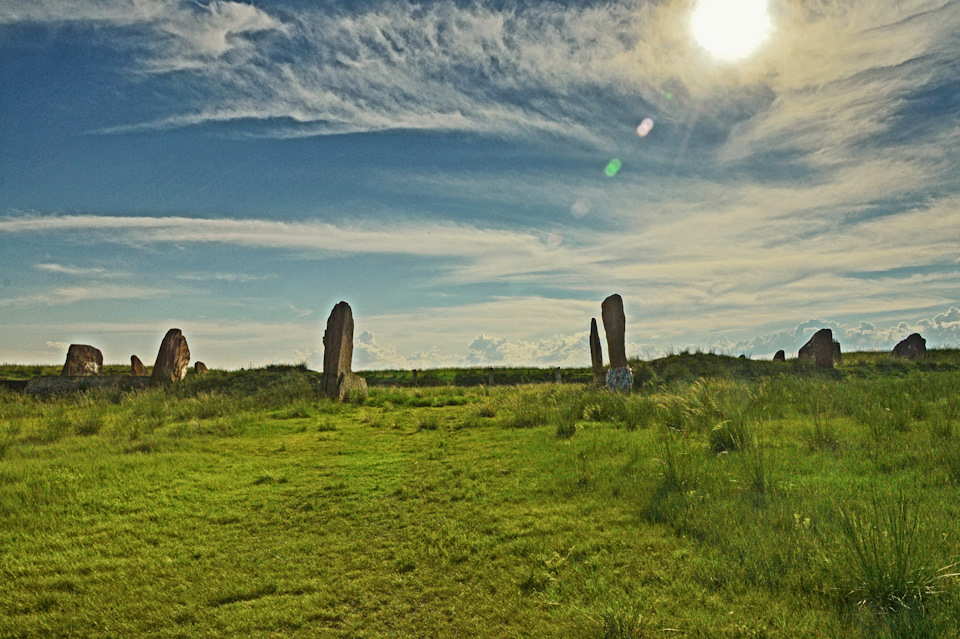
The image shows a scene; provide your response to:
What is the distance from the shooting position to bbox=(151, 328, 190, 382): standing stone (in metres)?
22.8

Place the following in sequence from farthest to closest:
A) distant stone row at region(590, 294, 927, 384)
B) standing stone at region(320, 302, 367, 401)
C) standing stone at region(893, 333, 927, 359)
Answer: standing stone at region(893, 333, 927, 359), distant stone row at region(590, 294, 927, 384), standing stone at region(320, 302, 367, 401)

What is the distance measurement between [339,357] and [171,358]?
9458mm

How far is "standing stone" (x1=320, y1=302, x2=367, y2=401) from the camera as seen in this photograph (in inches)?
704

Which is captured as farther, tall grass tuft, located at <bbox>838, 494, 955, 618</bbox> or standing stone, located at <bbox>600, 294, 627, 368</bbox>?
standing stone, located at <bbox>600, 294, 627, 368</bbox>

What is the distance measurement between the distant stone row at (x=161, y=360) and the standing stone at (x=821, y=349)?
1116 inches

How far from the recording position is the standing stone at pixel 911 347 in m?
30.3

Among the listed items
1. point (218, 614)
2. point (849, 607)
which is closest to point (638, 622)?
point (849, 607)

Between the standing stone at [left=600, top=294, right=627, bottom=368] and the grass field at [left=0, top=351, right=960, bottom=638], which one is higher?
the standing stone at [left=600, top=294, right=627, bottom=368]

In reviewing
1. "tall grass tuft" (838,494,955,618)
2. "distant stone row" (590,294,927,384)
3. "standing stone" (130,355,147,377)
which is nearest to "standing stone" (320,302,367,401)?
"distant stone row" (590,294,927,384)

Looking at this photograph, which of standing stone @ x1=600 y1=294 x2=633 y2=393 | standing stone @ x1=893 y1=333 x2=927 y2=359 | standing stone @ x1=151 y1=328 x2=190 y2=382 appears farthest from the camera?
standing stone @ x1=893 y1=333 x2=927 y2=359

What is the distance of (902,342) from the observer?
31438mm

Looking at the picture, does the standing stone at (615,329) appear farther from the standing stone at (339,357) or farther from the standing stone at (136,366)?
the standing stone at (136,366)

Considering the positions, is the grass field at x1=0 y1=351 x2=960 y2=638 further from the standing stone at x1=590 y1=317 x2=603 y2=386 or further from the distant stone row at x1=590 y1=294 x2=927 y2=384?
the standing stone at x1=590 y1=317 x2=603 y2=386

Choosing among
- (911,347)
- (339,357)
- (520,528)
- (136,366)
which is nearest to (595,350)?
(339,357)
